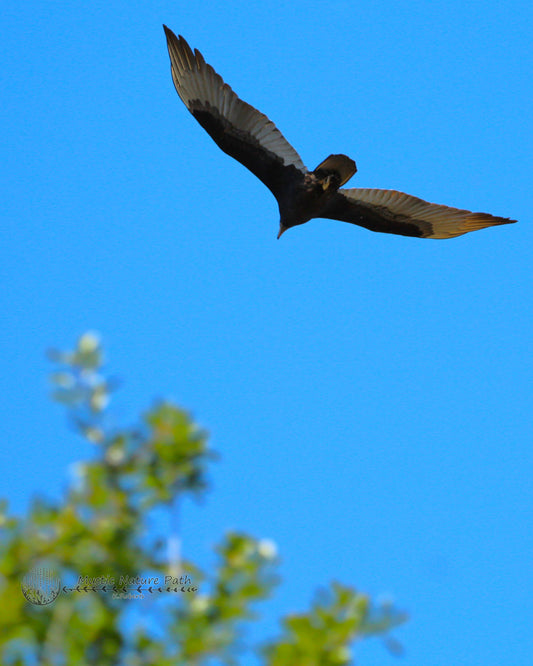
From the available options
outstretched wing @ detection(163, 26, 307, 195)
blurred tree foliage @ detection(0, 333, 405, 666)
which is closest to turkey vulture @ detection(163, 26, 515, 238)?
outstretched wing @ detection(163, 26, 307, 195)

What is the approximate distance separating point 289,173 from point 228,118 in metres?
0.89

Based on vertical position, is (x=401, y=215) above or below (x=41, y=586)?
above

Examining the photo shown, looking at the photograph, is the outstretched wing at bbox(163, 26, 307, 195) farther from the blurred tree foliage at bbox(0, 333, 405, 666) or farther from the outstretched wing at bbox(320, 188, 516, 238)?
the blurred tree foliage at bbox(0, 333, 405, 666)

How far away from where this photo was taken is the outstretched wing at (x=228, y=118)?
835cm

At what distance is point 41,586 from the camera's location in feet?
9.30

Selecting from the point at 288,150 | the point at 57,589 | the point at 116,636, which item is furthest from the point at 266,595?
the point at 288,150

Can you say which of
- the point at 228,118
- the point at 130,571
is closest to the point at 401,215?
the point at 228,118

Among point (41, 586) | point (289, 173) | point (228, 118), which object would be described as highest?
point (228, 118)

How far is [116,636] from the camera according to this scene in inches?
105

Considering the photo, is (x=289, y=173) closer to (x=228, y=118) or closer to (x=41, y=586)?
(x=228, y=118)

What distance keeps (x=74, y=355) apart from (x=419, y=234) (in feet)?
23.2

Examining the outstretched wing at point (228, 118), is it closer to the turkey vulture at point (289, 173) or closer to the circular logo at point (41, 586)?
the turkey vulture at point (289, 173)

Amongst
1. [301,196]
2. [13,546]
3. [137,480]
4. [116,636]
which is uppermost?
[301,196]

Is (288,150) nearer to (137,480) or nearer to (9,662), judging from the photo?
(137,480)
